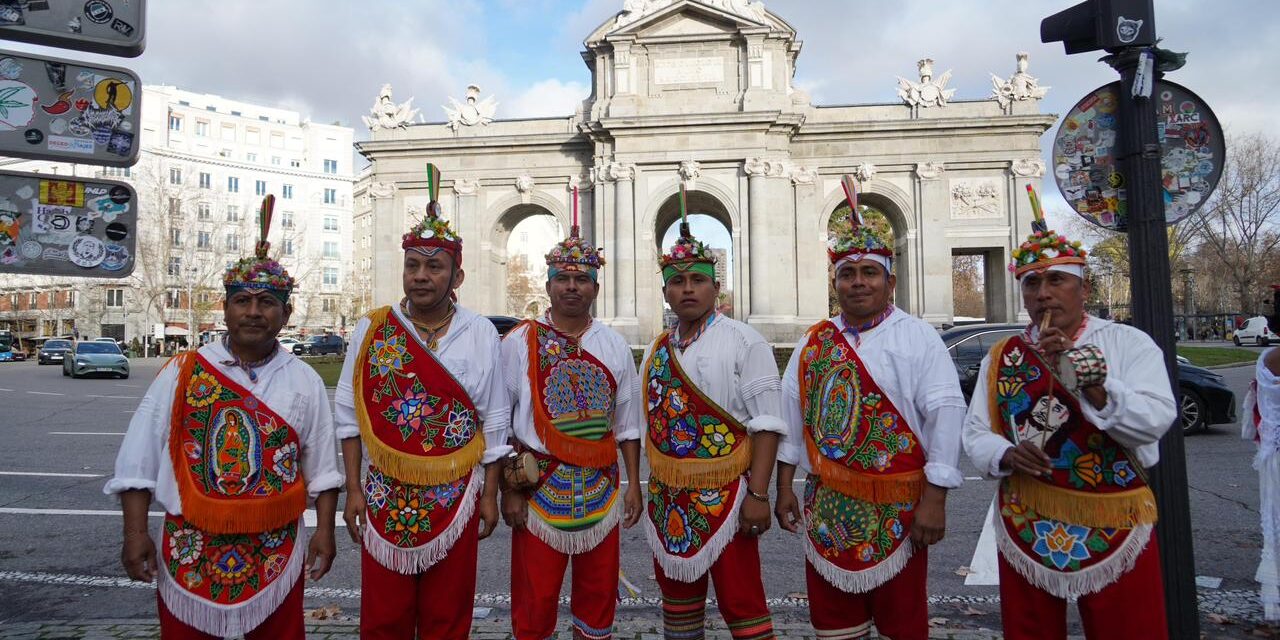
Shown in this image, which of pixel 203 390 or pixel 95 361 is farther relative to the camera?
pixel 95 361

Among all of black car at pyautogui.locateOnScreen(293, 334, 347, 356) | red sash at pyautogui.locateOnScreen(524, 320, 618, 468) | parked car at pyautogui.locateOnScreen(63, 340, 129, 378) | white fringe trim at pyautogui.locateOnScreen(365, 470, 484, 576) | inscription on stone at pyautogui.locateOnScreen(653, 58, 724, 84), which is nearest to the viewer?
white fringe trim at pyautogui.locateOnScreen(365, 470, 484, 576)

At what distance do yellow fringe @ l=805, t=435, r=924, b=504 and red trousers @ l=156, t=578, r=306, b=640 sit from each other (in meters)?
2.42

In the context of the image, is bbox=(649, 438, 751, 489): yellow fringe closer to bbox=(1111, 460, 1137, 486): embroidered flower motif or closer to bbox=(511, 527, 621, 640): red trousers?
bbox=(511, 527, 621, 640): red trousers

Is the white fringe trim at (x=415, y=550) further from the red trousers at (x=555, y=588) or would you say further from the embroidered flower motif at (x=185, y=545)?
the embroidered flower motif at (x=185, y=545)

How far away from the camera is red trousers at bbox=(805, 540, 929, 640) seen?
333 cm

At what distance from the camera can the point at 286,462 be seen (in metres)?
3.27

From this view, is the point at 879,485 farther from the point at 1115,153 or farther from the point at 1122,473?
the point at 1115,153

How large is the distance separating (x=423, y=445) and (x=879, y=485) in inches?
81.9

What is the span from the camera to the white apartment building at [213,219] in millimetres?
49369

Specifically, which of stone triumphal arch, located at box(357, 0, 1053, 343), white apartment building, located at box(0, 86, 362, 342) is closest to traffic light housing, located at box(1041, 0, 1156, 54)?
stone triumphal arch, located at box(357, 0, 1053, 343)

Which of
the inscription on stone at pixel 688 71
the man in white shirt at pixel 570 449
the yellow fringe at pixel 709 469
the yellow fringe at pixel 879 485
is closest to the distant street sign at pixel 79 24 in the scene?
the man in white shirt at pixel 570 449

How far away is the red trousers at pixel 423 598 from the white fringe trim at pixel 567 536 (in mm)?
289

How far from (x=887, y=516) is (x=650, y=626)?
6.19 ft

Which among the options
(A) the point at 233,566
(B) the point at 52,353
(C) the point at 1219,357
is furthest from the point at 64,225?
(B) the point at 52,353
